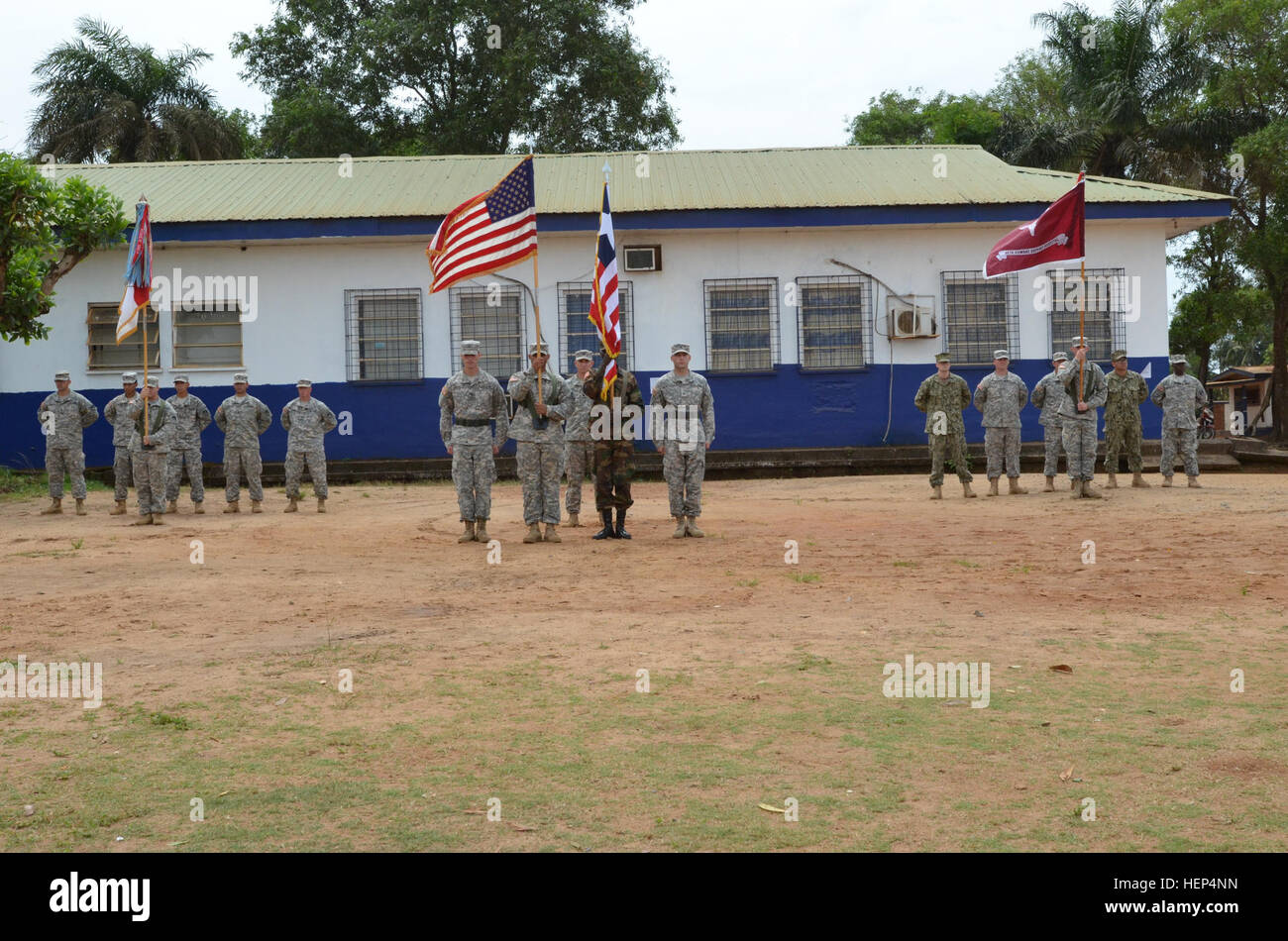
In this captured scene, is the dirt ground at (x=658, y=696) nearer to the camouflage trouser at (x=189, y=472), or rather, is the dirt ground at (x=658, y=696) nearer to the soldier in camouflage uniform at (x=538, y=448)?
the soldier in camouflage uniform at (x=538, y=448)

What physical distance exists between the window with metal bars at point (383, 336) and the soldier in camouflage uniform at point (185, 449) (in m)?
4.17

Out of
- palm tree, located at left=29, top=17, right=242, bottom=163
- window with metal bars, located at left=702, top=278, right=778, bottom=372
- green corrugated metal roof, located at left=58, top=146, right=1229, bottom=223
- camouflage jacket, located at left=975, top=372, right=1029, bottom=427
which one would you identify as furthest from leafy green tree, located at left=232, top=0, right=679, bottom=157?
camouflage jacket, located at left=975, top=372, right=1029, bottom=427

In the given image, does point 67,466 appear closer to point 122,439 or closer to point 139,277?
point 122,439

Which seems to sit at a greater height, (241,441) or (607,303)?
(607,303)

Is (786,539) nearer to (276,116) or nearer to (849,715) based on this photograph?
(849,715)

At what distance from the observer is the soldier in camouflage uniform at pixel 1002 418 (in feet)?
54.1

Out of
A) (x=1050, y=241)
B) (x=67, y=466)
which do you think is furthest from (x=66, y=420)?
(x=1050, y=241)

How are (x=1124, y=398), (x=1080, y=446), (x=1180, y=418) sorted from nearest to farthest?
(x=1080, y=446) → (x=1124, y=398) → (x=1180, y=418)

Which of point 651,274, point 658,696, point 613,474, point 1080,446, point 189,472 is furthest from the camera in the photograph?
point 651,274

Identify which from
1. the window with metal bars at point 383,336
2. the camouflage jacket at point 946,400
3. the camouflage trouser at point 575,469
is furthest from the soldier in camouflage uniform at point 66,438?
the camouflage jacket at point 946,400

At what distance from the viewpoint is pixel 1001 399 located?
16.5 meters

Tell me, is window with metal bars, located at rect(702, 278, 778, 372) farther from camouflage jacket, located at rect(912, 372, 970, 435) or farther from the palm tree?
the palm tree

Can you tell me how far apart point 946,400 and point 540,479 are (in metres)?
6.66
